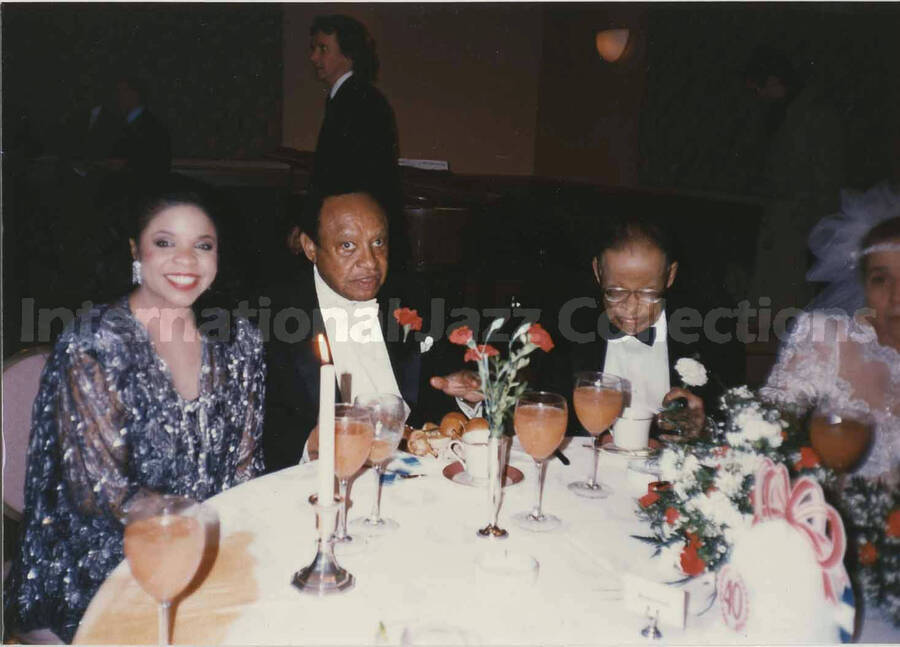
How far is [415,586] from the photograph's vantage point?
124 centimetres

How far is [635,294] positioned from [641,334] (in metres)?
0.21

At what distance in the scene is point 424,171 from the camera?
5.40 m

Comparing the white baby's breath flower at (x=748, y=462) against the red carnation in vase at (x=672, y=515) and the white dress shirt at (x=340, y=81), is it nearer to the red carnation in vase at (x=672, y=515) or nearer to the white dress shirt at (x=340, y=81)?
the red carnation in vase at (x=672, y=515)

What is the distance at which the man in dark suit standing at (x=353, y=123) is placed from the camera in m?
4.18

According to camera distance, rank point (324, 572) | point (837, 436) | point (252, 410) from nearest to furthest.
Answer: point (324, 572) → point (837, 436) → point (252, 410)

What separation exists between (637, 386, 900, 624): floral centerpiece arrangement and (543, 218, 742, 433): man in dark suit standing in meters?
1.18

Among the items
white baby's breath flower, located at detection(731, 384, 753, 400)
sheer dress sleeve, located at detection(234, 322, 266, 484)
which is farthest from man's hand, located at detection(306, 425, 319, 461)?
white baby's breath flower, located at detection(731, 384, 753, 400)

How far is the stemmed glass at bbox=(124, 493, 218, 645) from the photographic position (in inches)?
39.9

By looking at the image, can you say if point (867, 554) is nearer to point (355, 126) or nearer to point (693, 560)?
point (693, 560)

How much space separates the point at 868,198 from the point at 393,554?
1.79 m

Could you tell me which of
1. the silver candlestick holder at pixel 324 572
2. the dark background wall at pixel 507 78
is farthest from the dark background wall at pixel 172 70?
the silver candlestick holder at pixel 324 572

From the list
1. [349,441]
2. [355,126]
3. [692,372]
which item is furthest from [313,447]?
[355,126]

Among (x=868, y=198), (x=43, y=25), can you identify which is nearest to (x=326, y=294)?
(x=868, y=198)

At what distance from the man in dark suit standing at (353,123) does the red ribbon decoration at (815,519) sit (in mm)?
3264
